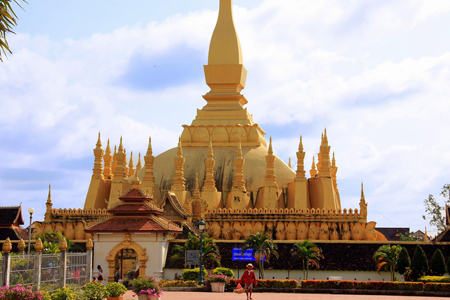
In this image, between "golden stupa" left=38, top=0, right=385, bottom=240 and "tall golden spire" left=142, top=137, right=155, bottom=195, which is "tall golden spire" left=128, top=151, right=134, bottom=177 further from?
"tall golden spire" left=142, top=137, right=155, bottom=195

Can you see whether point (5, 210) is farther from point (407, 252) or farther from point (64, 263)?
point (407, 252)

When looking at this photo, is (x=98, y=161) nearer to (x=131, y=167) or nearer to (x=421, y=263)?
(x=131, y=167)

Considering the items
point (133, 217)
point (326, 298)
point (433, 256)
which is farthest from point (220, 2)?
point (326, 298)

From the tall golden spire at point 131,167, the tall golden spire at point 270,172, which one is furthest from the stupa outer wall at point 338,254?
the tall golden spire at point 131,167

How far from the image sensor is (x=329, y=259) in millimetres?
36281

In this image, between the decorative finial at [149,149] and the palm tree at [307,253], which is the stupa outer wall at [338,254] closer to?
the palm tree at [307,253]

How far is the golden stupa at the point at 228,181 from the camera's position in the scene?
40.5 m

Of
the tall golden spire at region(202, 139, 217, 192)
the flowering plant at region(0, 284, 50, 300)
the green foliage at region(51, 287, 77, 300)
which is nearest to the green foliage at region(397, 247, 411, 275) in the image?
the tall golden spire at region(202, 139, 217, 192)

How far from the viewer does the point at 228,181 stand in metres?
46.1

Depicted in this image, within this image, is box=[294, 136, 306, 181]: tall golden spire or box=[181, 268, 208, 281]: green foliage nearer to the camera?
box=[181, 268, 208, 281]: green foliage

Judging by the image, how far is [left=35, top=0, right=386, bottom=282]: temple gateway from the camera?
37062mm

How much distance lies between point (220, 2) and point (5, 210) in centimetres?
2130

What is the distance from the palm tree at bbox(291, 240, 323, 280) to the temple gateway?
4161 mm

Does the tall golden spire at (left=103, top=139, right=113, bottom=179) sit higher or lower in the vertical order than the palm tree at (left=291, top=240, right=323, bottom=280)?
higher
